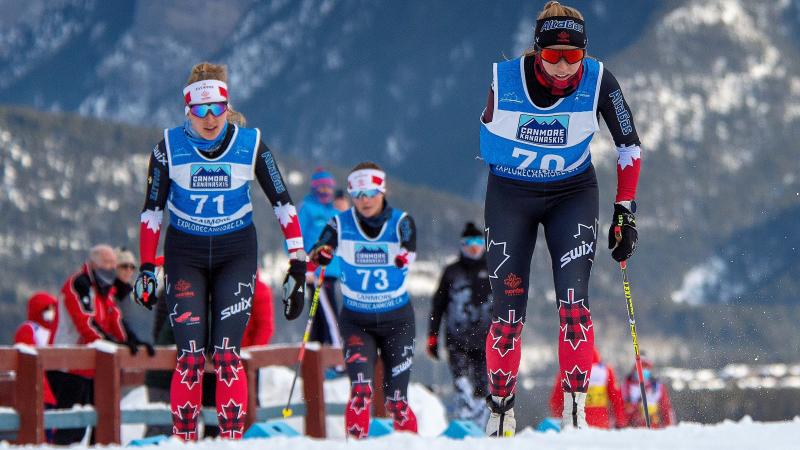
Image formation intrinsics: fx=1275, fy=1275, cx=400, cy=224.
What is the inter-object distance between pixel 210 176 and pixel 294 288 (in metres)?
0.87

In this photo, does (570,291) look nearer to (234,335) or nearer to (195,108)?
(234,335)

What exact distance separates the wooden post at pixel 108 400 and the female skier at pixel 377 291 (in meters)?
2.03

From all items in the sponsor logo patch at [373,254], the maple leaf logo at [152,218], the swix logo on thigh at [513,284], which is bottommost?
the swix logo on thigh at [513,284]

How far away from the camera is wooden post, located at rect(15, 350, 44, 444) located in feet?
33.5

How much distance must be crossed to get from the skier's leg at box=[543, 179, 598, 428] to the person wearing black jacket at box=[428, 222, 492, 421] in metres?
5.67

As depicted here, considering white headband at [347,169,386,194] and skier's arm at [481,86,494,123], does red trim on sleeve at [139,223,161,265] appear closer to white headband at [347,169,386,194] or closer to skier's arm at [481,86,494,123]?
skier's arm at [481,86,494,123]

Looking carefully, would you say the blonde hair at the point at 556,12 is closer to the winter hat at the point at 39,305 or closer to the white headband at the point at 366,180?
the white headband at the point at 366,180

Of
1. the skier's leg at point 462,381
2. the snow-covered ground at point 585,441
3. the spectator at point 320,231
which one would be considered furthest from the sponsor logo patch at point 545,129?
the spectator at point 320,231

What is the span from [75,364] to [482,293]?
424 centimetres

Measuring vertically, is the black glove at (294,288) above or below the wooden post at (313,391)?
above

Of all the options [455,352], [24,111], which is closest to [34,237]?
[24,111]

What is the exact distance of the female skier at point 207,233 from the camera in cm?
764

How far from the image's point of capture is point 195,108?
781cm

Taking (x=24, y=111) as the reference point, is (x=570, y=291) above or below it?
below
